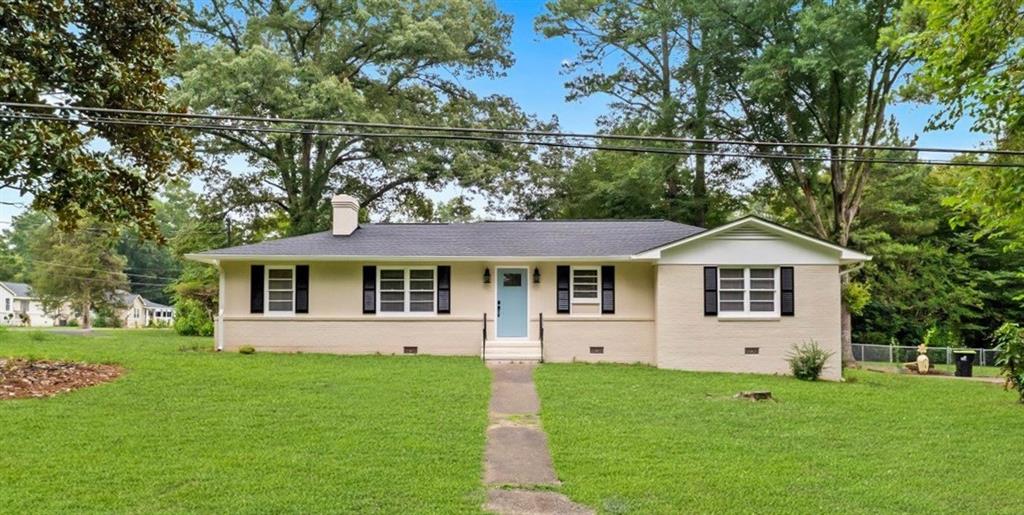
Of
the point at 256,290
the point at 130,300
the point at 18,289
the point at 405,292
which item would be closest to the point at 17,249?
the point at 18,289

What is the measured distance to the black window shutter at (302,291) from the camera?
15438mm

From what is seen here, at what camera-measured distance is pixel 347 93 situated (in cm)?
2167

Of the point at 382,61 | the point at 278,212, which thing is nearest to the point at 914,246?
the point at 382,61

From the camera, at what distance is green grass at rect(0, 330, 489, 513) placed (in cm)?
488

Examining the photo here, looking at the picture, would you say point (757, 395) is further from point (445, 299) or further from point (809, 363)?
point (445, 299)

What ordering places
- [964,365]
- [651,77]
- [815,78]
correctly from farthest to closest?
[651,77] < [815,78] < [964,365]

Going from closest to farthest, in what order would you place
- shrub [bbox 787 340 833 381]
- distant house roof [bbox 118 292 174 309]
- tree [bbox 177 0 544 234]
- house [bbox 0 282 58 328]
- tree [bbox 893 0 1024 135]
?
tree [bbox 893 0 1024 135], shrub [bbox 787 340 833 381], tree [bbox 177 0 544 234], distant house roof [bbox 118 292 174 309], house [bbox 0 282 58 328]

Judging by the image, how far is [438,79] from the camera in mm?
26531

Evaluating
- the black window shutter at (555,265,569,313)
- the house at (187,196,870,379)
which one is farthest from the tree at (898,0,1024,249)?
the black window shutter at (555,265,569,313)

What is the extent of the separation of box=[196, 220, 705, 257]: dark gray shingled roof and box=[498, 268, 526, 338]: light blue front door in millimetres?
696

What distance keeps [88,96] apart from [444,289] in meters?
8.36

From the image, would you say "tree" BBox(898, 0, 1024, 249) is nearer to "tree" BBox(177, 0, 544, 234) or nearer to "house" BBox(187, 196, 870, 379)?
"house" BBox(187, 196, 870, 379)

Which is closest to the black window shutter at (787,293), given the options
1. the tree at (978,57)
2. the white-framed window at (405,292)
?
the tree at (978,57)

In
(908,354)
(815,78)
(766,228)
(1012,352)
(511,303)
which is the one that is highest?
(815,78)
